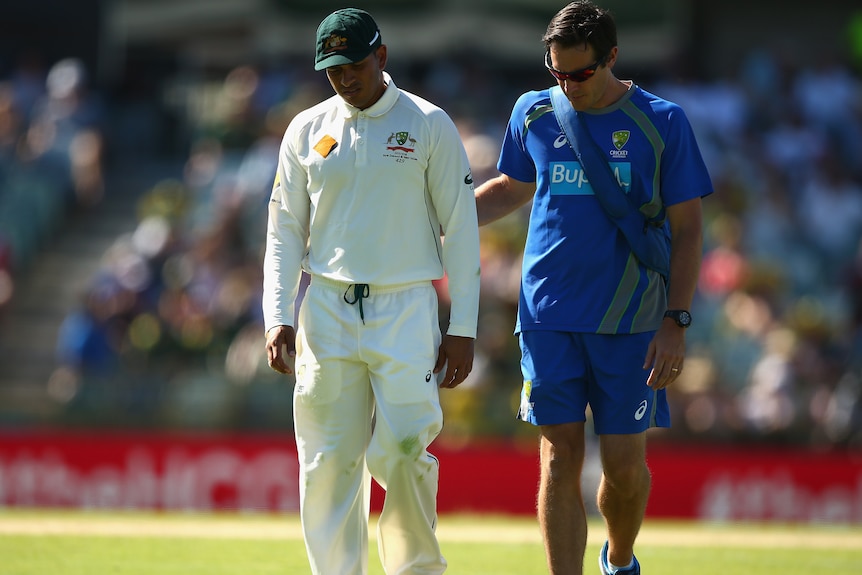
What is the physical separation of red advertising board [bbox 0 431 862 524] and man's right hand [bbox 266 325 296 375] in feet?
24.7

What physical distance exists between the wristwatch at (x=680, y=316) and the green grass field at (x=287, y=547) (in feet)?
8.36

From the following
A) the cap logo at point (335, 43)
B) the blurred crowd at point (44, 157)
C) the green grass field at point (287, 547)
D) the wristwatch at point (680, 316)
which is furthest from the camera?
the blurred crowd at point (44, 157)

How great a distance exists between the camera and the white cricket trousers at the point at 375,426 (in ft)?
20.9

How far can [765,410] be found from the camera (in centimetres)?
1417

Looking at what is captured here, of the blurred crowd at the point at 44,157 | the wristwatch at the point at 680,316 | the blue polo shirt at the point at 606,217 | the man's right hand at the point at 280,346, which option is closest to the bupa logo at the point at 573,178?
the blue polo shirt at the point at 606,217

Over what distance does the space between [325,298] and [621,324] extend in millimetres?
1375

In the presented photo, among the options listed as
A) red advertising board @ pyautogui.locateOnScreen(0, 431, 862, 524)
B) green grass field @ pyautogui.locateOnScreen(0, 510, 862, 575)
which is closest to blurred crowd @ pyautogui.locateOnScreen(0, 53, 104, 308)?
red advertising board @ pyautogui.locateOnScreen(0, 431, 862, 524)

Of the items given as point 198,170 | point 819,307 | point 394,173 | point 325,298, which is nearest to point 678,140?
point 394,173

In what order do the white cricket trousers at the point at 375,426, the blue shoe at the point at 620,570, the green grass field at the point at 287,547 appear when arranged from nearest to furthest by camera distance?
the white cricket trousers at the point at 375,426
the blue shoe at the point at 620,570
the green grass field at the point at 287,547

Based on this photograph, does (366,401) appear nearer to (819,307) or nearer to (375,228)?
(375,228)

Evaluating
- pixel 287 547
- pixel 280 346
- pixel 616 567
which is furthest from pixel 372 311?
pixel 287 547

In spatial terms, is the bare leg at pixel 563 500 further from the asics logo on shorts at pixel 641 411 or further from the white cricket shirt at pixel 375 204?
the white cricket shirt at pixel 375 204

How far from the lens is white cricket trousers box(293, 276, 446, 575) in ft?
20.9

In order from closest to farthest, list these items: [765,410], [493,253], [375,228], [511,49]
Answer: [375,228] < [765,410] < [493,253] < [511,49]
